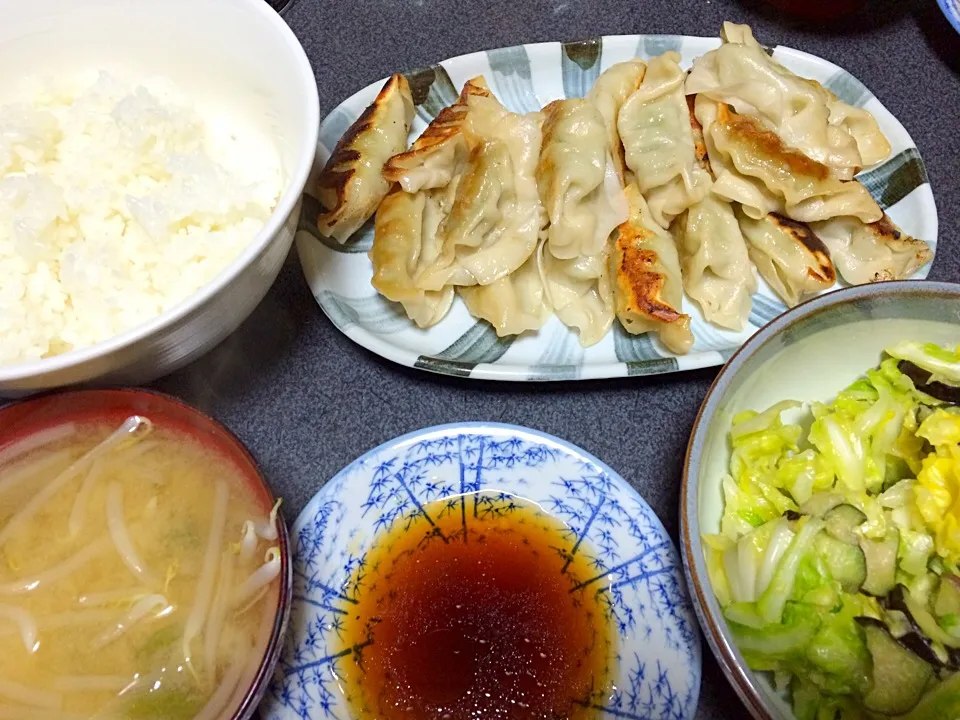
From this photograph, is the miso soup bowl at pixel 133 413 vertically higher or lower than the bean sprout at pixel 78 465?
higher

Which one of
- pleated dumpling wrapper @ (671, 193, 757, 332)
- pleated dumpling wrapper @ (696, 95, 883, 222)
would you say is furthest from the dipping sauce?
pleated dumpling wrapper @ (696, 95, 883, 222)

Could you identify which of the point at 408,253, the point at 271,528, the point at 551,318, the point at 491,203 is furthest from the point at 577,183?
the point at 271,528

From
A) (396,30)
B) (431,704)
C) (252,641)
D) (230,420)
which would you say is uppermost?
(396,30)

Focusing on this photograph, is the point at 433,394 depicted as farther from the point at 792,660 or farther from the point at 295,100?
the point at 792,660

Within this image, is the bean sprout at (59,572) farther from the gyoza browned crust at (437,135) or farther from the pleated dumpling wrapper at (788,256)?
the pleated dumpling wrapper at (788,256)

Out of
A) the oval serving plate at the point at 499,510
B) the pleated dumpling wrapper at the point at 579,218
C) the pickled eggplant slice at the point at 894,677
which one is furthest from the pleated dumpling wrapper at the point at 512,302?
the pickled eggplant slice at the point at 894,677

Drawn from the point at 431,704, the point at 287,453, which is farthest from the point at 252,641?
the point at 287,453
